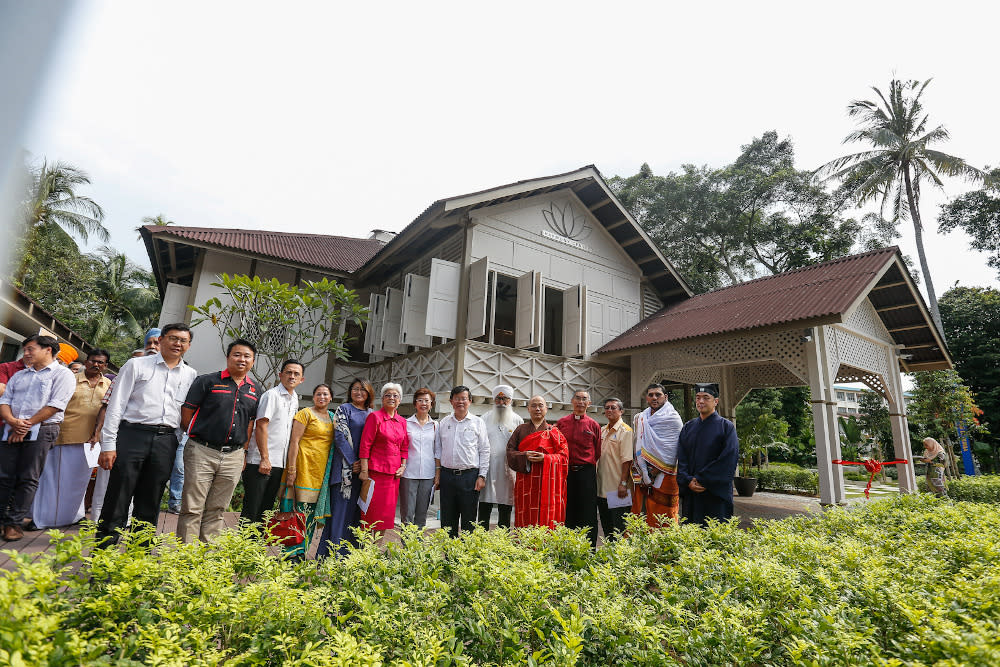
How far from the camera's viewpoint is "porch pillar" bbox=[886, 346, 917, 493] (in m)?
9.60

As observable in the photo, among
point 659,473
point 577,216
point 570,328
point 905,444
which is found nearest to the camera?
point 659,473

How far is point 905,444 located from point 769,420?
4.33 meters

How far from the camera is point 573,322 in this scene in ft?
34.6

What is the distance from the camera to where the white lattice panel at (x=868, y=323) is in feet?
30.4

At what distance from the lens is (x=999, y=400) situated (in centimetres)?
2127

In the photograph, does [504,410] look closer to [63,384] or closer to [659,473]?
[659,473]

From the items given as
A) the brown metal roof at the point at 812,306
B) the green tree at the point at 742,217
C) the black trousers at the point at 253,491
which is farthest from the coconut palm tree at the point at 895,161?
the black trousers at the point at 253,491

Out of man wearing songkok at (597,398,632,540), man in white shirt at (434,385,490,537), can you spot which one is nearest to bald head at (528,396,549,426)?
man in white shirt at (434,385,490,537)

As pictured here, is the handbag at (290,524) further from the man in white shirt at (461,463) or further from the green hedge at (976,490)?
the green hedge at (976,490)

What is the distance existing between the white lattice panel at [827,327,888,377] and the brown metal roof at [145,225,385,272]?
10.5 metres

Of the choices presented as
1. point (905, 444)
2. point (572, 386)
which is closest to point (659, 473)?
point (572, 386)

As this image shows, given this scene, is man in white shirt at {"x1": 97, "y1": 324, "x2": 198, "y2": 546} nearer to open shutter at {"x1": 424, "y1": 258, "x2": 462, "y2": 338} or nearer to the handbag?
the handbag

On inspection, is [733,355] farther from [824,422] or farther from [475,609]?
[475,609]

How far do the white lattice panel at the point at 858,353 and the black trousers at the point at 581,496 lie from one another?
554cm
